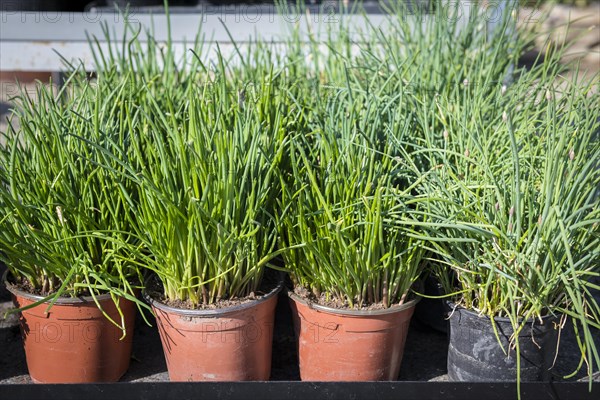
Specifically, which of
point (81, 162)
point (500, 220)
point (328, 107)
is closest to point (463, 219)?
point (500, 220)

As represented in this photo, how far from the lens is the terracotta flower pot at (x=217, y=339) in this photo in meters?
1.80

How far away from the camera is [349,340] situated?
1863mm

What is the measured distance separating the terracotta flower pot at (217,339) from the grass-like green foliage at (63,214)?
0.15m

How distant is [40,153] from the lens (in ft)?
6.08

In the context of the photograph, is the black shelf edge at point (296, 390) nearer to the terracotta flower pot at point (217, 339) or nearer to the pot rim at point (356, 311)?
the terracotta flower pot at point (217, 339)

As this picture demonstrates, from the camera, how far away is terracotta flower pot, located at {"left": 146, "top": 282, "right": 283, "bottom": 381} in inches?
71.0

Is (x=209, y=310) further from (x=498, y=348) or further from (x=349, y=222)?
(x=498, y=348)

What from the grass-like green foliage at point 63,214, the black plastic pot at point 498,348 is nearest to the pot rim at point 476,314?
the black plastic pot at point 498,348

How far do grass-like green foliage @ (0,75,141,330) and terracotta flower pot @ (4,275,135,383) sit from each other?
44 mm

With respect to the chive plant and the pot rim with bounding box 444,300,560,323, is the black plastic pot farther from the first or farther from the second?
the chive plant

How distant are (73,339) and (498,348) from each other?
41.6 inches

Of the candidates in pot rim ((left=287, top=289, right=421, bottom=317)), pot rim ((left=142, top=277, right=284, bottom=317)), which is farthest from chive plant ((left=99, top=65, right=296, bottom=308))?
pot rim ((left=287, top=289, right=421, bottom=317))

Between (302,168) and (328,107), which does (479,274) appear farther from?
→ (328,107)

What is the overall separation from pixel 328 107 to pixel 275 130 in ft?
0.96
